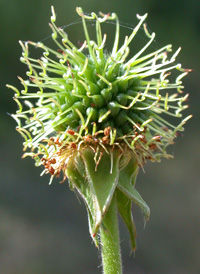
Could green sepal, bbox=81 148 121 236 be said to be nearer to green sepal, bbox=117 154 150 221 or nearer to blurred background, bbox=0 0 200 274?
green sepal, bbox=117 154 150 221

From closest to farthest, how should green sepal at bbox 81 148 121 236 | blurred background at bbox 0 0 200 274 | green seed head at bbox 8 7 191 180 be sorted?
green sepal at bbox 81 148 121 236, green seed head at bbox 8 7 191 180, blurred background at bbox 0 0 200 274

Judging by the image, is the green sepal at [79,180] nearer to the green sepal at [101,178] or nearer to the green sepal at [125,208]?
the green sepal at [101,178]

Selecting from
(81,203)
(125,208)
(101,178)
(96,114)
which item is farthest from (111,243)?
(81,203)

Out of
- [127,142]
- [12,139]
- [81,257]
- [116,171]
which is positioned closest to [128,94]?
[127,142]

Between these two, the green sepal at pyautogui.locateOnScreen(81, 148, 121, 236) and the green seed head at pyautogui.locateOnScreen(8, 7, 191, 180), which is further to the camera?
the green seed head at pyautogui.locateOnScreen(8, 7, 191, 180)

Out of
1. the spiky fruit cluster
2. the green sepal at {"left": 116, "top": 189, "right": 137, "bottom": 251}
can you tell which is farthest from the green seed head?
the green sepal at {"left": 116, "top": 189, "right": 137, "bottom": 251}

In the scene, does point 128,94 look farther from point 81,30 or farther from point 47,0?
point 47,0

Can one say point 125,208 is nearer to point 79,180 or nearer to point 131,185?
point 131,185
